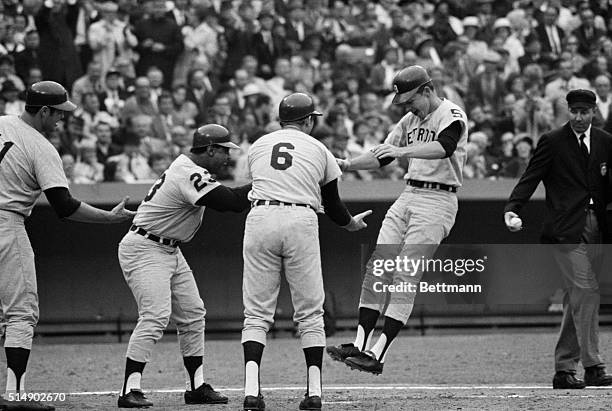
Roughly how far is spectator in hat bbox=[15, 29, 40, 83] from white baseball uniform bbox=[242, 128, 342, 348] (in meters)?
8.24

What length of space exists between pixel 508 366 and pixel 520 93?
20.1 feet

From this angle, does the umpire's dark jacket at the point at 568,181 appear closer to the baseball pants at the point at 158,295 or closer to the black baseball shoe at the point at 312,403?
the black baseball shoe at the point at 312,403

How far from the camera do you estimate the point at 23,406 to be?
754 cm

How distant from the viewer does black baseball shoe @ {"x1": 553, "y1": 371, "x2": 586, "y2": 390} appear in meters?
8.84

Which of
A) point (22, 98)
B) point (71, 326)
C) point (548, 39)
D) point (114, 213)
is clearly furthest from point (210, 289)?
point (548, 39)

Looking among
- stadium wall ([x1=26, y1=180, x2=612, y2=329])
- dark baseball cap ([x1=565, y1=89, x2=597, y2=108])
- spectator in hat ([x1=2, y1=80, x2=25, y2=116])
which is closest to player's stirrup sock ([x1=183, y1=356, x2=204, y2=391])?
dark baseball cap ([x1=565, y1=89, x2=597, y2=108])

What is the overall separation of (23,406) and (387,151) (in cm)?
311

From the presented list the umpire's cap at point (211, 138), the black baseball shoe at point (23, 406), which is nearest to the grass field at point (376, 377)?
the black baseball shoe at point (23, 406)

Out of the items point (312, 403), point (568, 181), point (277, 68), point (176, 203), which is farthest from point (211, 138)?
point (277, 68)

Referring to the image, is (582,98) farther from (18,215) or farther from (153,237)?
(18,215)

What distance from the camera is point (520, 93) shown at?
16.0 metres

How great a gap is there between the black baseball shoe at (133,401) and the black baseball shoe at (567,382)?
317 centimetres

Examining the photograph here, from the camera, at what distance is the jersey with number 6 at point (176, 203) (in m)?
8.03

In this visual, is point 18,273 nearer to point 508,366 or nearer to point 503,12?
point 508,366
